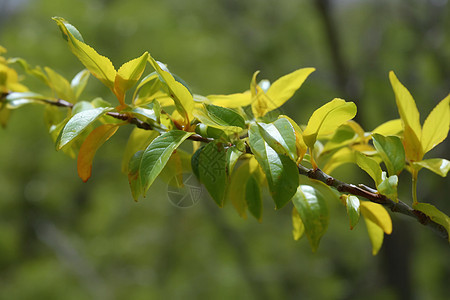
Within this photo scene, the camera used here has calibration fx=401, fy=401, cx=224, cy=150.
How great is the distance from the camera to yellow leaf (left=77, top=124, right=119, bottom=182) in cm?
27

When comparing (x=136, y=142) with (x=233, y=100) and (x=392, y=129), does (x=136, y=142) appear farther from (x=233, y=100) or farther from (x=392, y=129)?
(x=392, y=129)

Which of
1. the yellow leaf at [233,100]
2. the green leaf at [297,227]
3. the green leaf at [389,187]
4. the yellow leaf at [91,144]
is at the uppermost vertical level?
the yellow leaf at [91,144]

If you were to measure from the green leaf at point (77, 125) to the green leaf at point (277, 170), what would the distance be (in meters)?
0.09

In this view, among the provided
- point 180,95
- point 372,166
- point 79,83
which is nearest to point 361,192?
point 372,166

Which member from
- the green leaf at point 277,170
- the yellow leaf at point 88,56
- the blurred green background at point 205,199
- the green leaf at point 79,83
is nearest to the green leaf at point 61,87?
the green leaf at point 79,83

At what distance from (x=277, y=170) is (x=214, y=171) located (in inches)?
1.6

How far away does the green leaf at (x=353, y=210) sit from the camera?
8.7 inches

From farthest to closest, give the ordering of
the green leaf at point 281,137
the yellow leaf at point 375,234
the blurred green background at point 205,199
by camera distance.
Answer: the blurred green background at point 205,199, the yellow leaf at point 375,234, the green leaf at point 281,137

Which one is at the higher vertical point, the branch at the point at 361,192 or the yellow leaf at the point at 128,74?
the yellow leaf at the point at 128,74

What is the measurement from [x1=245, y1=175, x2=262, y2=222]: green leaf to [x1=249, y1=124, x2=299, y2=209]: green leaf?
86mm

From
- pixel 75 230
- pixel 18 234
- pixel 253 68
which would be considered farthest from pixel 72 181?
pixel 253 68

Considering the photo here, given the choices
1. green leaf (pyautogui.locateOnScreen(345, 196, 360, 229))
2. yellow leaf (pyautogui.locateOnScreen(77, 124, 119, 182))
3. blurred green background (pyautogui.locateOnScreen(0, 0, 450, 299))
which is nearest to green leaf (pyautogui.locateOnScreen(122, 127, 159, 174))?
yellow leaf (pyautogui.locateOnScreen(77, 124, 119, 182))

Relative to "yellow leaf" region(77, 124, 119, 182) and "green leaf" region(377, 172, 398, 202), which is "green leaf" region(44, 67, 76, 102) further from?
"green leaf" region(377, 172, 398, 202)

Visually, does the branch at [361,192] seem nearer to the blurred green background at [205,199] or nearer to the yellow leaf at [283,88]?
the yellow leaf at [283,88]
